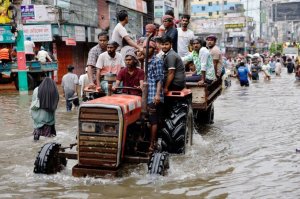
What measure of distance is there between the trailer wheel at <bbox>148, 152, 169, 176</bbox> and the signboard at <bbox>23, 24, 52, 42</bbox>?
74.2 feet

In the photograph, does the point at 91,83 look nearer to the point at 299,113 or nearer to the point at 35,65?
the point at 299,113

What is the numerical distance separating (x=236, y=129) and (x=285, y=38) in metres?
149

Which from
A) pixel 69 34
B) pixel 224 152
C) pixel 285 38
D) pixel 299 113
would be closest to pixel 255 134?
pixel 224 152

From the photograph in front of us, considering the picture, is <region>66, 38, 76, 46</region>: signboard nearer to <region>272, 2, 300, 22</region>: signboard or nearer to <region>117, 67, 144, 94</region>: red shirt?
<region>117, 67, 144, 94</region>: red shirt

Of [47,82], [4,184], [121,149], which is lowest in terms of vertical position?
[4,184]

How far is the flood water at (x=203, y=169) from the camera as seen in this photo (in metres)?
6.84

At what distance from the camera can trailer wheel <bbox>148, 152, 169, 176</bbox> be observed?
23.2 ft

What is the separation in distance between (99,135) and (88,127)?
0.19 metres

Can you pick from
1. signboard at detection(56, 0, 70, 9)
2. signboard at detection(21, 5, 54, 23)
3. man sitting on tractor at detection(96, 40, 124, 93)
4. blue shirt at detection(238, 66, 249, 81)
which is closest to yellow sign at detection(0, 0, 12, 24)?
signboard at detection(21, 5, 54, 23)

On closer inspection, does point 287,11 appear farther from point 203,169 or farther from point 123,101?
point 123,101

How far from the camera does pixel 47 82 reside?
10695 mm

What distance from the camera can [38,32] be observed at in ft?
94.1

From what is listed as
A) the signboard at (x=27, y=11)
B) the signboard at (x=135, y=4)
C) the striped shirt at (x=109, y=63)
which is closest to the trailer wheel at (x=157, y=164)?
the striped shirt at (x=109, y=63)

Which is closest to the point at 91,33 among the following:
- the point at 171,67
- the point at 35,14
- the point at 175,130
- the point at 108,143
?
the point at 35,14
